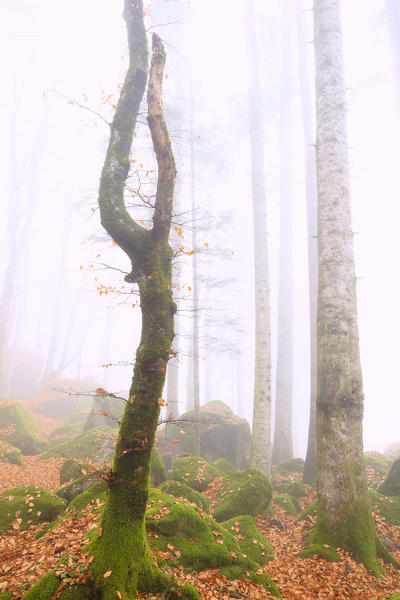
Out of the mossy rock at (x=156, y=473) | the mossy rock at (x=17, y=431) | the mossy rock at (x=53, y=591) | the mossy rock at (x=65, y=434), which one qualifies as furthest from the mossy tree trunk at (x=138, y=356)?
the mossy rock at (x=65, y=434)

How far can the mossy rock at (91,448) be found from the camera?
936cm

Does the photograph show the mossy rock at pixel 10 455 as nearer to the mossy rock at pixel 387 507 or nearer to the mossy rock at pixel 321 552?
the mossy rock at pixel 321 552

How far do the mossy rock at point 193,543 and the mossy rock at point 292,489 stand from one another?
390 cm

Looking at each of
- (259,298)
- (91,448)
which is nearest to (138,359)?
(259,298)

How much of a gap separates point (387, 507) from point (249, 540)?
2.95 metres

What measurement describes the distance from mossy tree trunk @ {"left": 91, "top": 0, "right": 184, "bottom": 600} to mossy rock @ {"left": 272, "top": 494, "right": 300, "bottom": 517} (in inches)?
187

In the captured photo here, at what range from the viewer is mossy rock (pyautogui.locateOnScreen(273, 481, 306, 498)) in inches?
323

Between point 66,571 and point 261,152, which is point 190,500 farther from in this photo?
point 261,152

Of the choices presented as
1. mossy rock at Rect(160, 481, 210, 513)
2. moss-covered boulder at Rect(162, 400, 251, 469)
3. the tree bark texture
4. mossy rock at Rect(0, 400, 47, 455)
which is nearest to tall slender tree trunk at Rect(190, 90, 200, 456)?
moss-covered boulder at Rect(162, 400, 251, 469)

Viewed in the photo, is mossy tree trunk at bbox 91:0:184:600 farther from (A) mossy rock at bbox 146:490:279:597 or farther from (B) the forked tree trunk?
(A) mossy rock at bbox 146:490:279:597

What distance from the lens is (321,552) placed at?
4879mm

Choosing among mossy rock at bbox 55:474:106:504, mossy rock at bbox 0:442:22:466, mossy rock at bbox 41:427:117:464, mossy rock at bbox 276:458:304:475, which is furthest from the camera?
mossy rock at bbox 276:458:304:475

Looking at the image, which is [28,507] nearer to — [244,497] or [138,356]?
[138,356]

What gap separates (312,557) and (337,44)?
9761 millimetres
